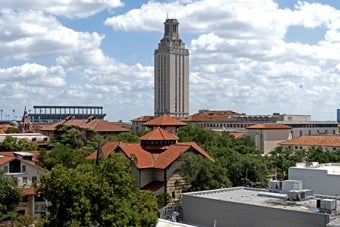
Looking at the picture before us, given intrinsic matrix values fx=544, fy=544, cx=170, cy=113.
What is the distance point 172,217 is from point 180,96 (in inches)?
5190

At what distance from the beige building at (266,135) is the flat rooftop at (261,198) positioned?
64519 millimetres

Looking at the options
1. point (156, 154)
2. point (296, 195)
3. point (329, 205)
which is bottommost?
point (329, 205)

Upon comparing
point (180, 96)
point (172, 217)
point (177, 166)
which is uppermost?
point (180, 96)

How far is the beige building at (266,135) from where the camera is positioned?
103125 mm

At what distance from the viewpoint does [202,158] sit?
46719mm

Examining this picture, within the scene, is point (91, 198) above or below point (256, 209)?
above

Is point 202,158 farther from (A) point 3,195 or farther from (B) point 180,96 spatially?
(B) point 180,96

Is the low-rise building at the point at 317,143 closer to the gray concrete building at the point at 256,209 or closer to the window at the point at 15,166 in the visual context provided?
the gray concrete building at the point at 256,209

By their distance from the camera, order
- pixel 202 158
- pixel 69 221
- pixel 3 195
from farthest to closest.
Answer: pixel 202 158, pixel 3 195, pixel 69 221

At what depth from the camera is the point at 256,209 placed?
30.4 m

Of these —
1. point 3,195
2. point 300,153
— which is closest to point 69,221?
point 3,195

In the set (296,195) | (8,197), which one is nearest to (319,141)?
(296,195)

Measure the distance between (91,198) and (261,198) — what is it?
42.5 ft

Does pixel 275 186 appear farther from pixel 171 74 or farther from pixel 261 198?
pixel 171 74
